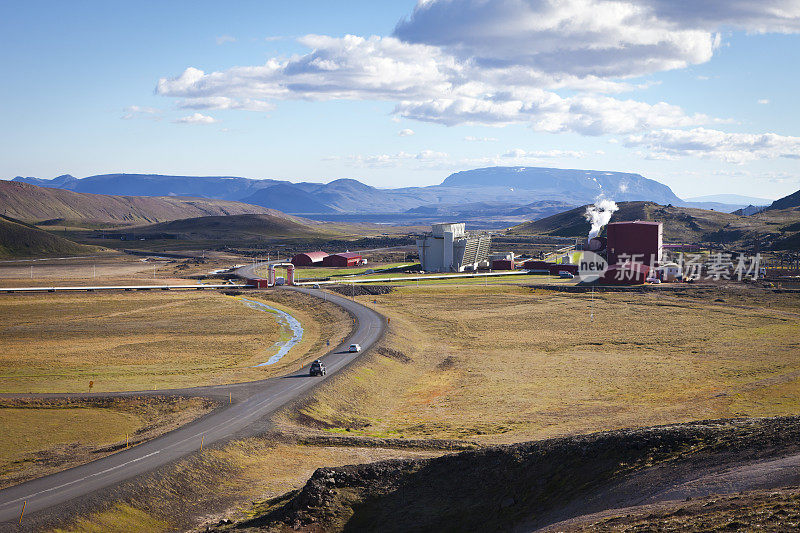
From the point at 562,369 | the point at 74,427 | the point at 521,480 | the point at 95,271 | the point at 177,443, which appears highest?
the point at 95,271

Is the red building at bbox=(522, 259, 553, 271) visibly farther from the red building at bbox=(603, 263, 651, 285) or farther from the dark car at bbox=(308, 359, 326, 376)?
the dark car at bbox=(308, 359, 326, 376)

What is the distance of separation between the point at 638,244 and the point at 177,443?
132m

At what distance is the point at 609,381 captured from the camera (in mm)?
61938

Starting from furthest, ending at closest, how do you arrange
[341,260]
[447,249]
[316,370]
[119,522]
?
[341,260] < [447,249] < [316,370] < [119,522]

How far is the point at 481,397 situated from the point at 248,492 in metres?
26.0

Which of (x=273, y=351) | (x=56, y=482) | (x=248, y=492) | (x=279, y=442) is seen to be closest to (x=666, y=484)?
(x=248, y=492)

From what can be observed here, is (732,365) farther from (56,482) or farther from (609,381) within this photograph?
(56,482)

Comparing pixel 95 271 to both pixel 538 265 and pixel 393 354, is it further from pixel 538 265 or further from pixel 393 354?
pixel 393 354

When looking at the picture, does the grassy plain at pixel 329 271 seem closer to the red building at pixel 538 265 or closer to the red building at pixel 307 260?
the red building at pixel 307 260

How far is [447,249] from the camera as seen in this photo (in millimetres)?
168500

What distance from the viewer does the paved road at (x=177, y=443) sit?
32094 mm

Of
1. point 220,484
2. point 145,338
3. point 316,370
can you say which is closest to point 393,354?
point 316,370

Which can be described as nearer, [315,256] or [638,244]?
[638,244]

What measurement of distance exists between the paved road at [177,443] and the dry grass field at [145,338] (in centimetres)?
435
